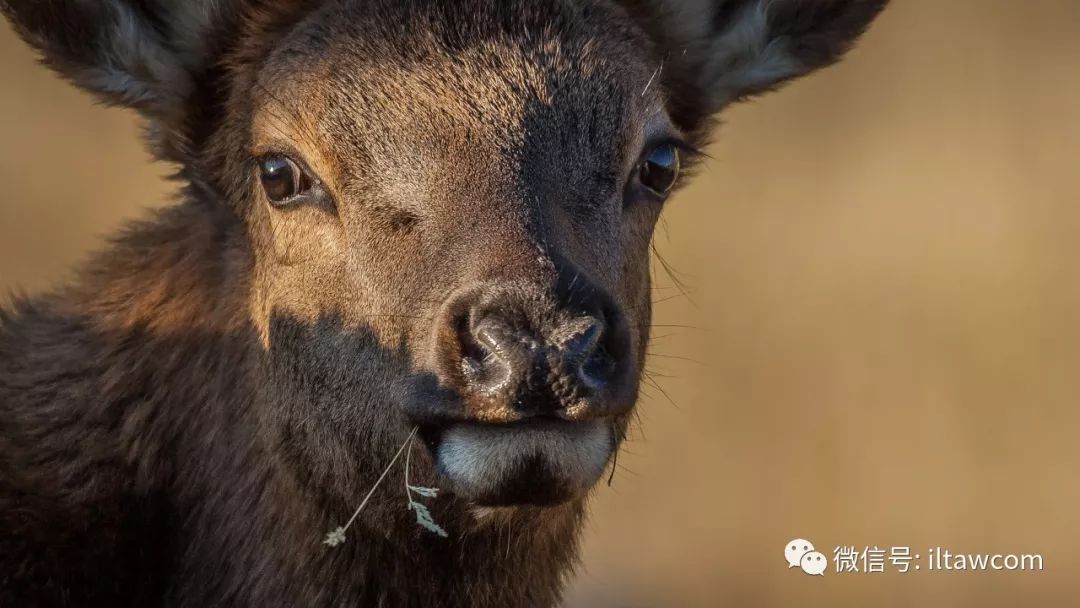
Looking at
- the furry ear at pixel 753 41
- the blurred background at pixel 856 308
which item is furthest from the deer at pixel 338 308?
the blurred background at pixel 856 308

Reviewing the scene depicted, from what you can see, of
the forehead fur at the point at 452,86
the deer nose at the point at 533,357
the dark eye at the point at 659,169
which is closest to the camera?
the deer nose at the point at 533,357

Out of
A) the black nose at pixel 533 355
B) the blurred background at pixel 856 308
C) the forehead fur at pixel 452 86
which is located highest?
the forehead fur at pixel 452 86

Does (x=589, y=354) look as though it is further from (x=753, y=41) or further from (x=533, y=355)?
(x=753, y=41)

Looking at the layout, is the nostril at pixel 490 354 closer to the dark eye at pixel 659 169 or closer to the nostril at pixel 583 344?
the nostril at pixel 583 344

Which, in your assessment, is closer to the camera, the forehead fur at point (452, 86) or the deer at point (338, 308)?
the deer at point (338, 308)

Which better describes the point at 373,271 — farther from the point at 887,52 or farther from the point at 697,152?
the point at 887,52

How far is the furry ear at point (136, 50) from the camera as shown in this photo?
7.65 m

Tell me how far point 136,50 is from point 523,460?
324 cm

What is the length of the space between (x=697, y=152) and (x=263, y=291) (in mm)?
2615

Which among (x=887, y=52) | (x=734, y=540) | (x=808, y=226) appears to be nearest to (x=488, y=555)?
(x=734, y=540)

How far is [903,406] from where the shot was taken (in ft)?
55.5

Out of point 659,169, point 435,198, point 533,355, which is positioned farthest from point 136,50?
point 533,355

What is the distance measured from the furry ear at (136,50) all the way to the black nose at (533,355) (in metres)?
2.54

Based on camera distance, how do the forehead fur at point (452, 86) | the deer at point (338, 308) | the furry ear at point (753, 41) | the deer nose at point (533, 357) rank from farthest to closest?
the furry ear at point (753, 41) < the forehead fur at point (452, 86) < the deer at point (338, 308) < the deer nose at point (533, 357)
